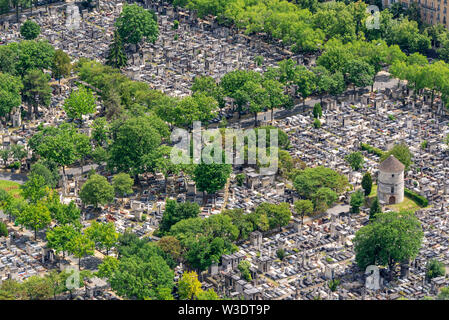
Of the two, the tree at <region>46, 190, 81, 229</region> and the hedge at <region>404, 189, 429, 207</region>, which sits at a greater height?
the tree at <region>46, 190, 81, 229</region>

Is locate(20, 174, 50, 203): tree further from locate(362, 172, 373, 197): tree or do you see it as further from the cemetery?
locate(362, 172, 373, 197): tree

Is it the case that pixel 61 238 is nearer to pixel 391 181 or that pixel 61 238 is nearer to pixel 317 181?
pixel 317 181

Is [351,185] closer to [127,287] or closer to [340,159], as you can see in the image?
[340,159]

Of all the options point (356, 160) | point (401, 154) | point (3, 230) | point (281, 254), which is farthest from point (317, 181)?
point (3, 230)

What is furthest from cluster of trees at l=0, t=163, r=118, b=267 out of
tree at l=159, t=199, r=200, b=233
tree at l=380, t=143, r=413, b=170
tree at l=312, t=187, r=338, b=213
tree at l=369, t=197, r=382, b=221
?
tree at l=380, t=143, r=413, b=170
